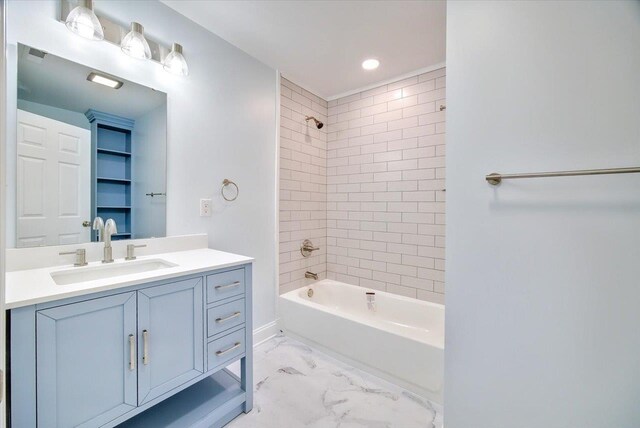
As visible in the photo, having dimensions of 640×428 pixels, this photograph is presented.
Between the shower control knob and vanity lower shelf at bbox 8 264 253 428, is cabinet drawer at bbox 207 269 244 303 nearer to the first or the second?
vanity lower shelf at bbox 8 264 253 428

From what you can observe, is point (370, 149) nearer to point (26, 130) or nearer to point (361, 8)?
point (361, 8)

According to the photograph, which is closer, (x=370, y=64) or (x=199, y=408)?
(x=199, y=408)

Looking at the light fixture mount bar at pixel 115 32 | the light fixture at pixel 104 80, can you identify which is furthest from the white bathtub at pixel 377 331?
the light fixture mount bar at pixel 115 32

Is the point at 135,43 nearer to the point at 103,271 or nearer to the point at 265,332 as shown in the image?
the point at 103,271

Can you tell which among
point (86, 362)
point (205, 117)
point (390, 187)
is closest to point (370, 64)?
point (390, 187)

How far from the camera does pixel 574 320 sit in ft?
3.54

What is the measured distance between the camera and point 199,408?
55.5 inches

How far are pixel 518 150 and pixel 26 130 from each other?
7.41 feet

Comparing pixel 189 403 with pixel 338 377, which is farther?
pixel 338 377

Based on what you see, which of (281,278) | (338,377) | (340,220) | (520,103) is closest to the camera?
(520,103)

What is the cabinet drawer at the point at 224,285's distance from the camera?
1359 millimetres

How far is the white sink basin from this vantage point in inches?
48.3

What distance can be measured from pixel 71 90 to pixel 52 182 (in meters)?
0.49

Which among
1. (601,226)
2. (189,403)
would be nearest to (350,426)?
(189,403)
